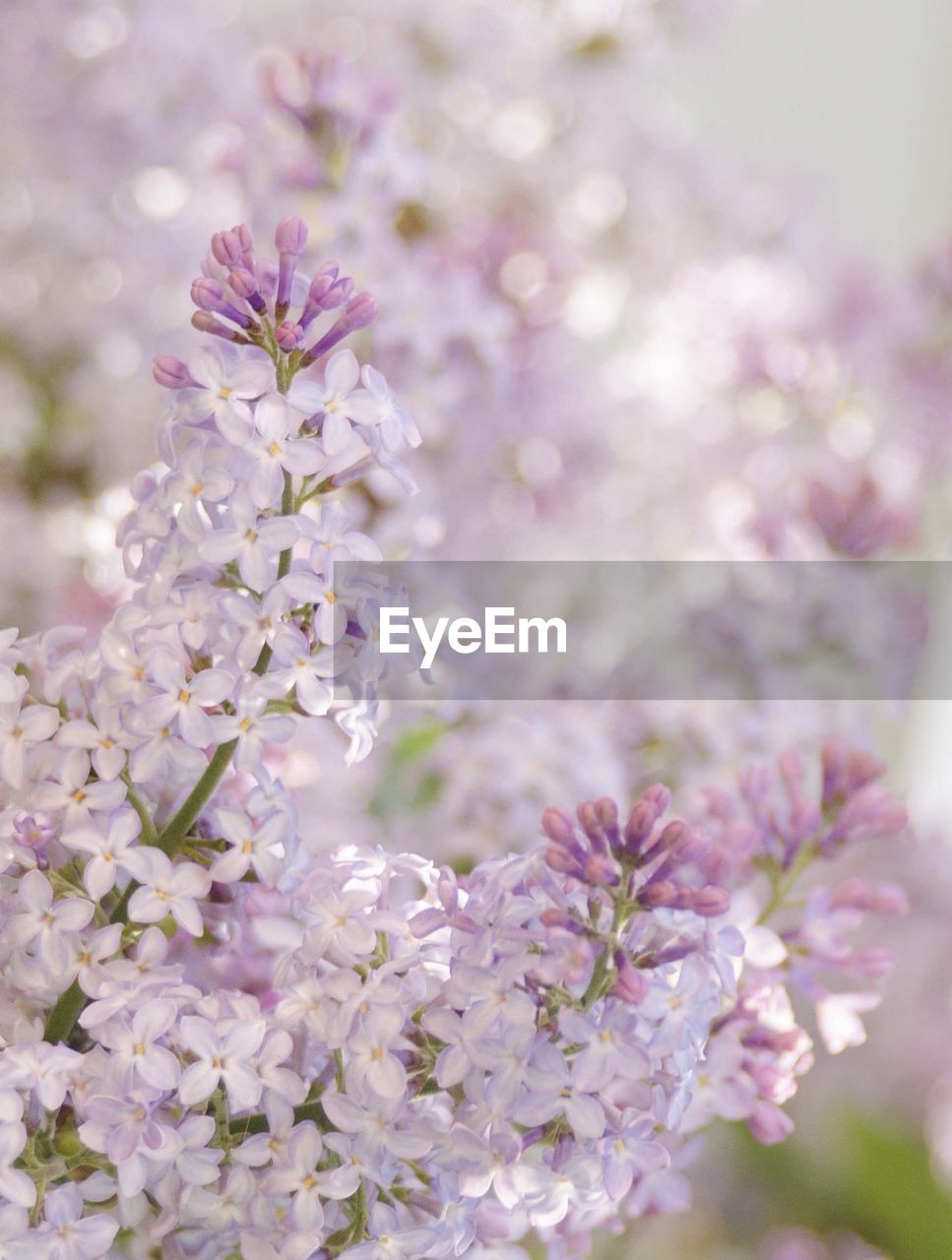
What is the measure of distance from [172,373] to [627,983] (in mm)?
167

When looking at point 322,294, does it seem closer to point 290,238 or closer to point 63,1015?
point 290,238

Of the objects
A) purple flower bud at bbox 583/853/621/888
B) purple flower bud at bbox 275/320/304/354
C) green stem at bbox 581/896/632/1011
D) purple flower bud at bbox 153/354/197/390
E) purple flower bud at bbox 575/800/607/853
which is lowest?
green stem at bbox 581/896/632/1011

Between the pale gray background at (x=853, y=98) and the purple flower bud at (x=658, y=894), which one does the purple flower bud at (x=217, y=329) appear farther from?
the pale gray background at (x=853, y=98)

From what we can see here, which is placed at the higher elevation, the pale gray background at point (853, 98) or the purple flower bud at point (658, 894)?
the pale gray background at point (853, 98)

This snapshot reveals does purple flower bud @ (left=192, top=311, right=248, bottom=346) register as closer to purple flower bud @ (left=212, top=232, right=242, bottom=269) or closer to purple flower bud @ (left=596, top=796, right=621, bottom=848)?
purple flower bud @ (left=212, top=232, right=242, bottom=269)

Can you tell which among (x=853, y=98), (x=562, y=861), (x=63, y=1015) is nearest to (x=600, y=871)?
(x=562, y=861)

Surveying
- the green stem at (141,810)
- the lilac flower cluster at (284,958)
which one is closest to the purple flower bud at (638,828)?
the lilac flower cluster at (284,958)

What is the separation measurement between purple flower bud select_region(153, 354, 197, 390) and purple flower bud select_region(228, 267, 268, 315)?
0.07ft

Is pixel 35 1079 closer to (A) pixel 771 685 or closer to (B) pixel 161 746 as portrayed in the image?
(B) pixel 161 746

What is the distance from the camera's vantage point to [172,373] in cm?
31

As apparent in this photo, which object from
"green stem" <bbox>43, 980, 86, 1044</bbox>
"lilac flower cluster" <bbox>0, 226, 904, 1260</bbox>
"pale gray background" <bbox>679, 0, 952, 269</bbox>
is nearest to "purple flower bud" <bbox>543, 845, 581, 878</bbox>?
"lilac flower cluster" <bbox>0, 226, 904, 1260</bbox>

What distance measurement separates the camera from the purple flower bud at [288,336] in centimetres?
30

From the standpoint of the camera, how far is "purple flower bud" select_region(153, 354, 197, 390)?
31cm

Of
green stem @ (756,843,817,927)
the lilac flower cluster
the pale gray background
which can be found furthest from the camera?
the pale gray background
